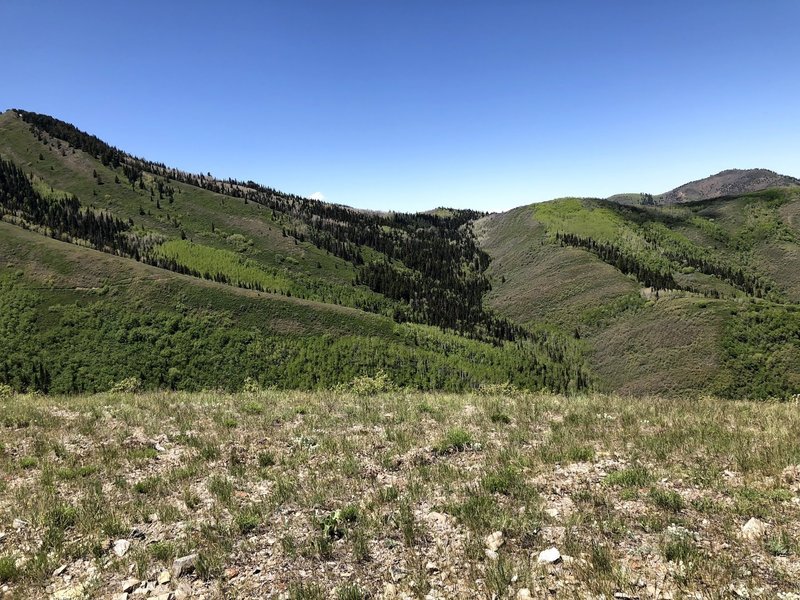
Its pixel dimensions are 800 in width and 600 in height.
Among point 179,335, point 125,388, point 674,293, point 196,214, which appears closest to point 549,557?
point 125,388

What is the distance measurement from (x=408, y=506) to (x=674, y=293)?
388ft

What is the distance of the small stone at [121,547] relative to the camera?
30.2ft

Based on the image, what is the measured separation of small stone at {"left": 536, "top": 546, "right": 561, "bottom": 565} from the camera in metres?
7.98

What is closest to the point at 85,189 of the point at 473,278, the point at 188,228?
the point at 188,228

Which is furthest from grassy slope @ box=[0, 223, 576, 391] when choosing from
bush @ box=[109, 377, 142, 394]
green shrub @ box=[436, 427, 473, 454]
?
green shrub @ box=[436, 427, 473, 454]

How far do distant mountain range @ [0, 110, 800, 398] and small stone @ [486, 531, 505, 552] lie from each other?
1867 inches

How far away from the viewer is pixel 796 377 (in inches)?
2717

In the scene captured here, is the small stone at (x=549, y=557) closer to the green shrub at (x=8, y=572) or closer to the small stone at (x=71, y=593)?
the small stone at (x=71, y=593)

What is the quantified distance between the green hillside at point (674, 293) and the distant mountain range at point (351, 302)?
0.51 meters

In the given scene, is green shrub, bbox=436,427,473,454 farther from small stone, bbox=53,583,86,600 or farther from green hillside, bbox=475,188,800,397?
green hillside, bbox=475,188,800,397

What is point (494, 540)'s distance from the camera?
8.88 m

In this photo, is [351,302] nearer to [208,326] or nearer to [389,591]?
[208,326]

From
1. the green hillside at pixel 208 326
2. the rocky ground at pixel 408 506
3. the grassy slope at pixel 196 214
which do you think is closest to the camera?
the rocky ground at pixel 408 506

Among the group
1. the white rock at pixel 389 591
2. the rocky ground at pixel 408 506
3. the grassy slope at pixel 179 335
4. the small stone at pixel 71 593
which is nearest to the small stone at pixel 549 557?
the rocky ground at pixel 408 506
